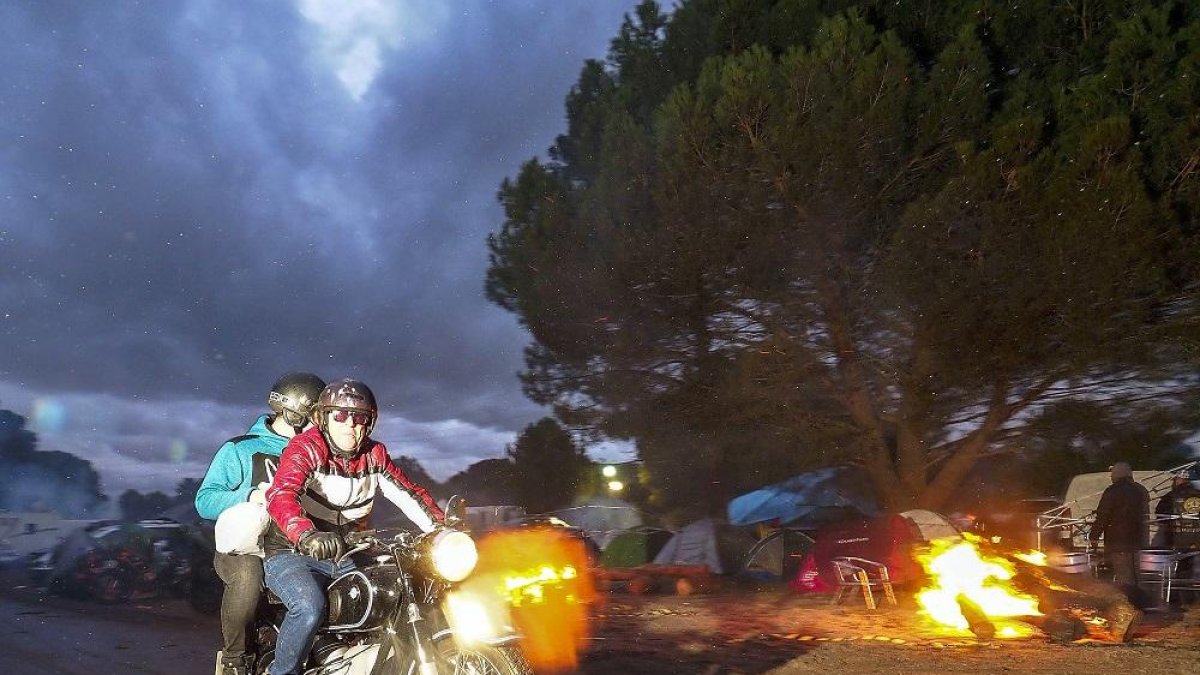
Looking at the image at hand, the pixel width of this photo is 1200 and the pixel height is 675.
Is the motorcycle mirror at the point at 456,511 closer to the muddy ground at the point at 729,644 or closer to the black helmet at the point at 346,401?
the black helmet at the point at 346,401

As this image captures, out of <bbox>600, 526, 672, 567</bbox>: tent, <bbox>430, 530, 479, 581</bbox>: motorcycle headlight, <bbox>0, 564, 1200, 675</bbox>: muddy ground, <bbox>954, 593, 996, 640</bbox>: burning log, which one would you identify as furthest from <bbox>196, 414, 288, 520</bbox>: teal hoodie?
<bbox>600, 526, 672, 567</bbox>: tent

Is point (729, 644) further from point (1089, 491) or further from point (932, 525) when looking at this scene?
point (1089, 491)

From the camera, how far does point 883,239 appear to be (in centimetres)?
1680

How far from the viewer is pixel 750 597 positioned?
53.0ft

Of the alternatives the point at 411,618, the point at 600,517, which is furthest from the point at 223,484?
the point at 600,517

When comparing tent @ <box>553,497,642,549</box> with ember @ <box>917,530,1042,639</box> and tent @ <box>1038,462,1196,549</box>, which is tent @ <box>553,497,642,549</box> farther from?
ember @ <box>917,530,1042,639</box>

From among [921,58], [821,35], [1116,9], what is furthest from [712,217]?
[1116,9]

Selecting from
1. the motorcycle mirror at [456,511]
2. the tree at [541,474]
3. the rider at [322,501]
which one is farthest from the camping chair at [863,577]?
the tree at [541,474]

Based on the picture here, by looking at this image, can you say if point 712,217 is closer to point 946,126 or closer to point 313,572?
point 946,126

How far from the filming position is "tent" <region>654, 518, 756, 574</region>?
19656 millimetres

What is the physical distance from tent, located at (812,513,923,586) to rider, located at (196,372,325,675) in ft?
38.7

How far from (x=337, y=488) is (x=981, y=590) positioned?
8312 mm

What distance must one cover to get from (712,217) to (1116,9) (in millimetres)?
8339

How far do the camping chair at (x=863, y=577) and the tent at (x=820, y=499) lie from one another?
8737 mm
